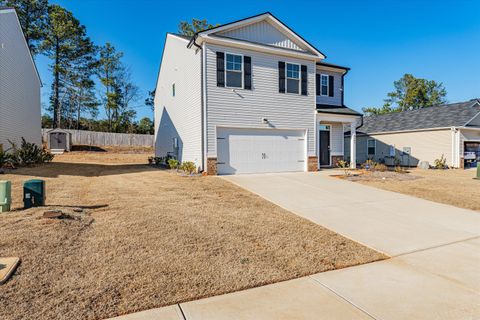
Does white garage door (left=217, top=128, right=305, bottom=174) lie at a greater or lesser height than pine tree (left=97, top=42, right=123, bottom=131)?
lesser

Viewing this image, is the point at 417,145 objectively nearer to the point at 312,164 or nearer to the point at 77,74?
the point at 312,164

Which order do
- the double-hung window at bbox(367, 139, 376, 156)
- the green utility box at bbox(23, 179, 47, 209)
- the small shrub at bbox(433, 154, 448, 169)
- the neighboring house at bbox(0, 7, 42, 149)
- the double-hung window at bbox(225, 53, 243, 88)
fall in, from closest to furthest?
the green utility box at bbox(23, 179, 47, 209) < the double-hung window at bbox(225, 53, 243, 88) < the neighboring house at bbox(0, 7, 42, 149) < the small shrub at bbox(433, 154, 448, 169) < the double-hung window at bbox(367, 139, 376, 156)

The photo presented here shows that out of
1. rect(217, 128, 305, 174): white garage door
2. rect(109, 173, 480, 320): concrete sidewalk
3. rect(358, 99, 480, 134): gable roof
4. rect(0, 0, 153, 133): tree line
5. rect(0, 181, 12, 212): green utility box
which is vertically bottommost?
rect(109, 173, 480, 320): concrete sidewalk

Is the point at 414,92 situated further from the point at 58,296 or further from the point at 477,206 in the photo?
the point at 58,296

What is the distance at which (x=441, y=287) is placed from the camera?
310 cm

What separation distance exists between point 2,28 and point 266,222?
16.3 meters

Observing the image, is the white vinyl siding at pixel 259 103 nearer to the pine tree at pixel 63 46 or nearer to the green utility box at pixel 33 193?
the green utility box at pixel 33 193

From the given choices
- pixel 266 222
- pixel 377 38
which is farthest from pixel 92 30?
pixel 266 222

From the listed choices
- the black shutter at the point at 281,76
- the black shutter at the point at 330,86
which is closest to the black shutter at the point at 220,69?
the black shutter at the point at 281,76

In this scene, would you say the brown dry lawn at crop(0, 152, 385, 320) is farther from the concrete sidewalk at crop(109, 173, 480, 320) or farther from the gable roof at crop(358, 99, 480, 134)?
the gable roof at crop(358, 99, 480, 134)

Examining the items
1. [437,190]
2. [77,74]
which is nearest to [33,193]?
[437,190]

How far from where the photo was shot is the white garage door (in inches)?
473

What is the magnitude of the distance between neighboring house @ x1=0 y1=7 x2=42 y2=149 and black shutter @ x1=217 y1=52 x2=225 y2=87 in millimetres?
10568

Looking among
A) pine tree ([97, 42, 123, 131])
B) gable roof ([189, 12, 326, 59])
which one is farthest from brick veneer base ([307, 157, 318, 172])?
pine tree ([97, 42, 123, 131])
